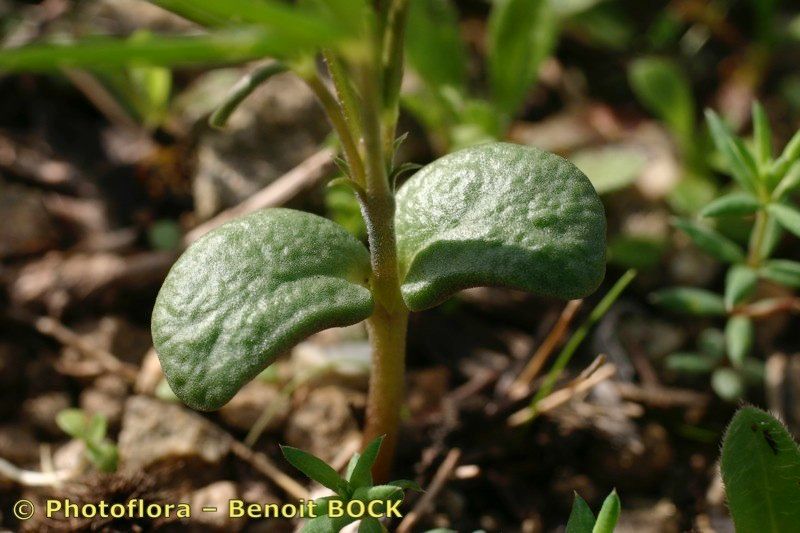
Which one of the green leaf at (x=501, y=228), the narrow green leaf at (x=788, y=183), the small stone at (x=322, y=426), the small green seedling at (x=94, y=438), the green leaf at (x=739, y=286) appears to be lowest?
the small stone at (x=322, y=426)

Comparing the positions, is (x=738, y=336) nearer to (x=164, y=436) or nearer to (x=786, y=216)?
(x=786, y=216)

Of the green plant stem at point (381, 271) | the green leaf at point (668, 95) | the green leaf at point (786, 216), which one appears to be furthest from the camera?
the green leaf at point (668, 95)

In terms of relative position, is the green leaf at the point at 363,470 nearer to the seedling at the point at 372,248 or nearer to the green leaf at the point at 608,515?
the seedling at the point at 372,248

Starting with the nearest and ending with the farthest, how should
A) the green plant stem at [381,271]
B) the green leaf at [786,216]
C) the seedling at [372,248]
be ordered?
1. the green plant stem at [381,271]
2. the seedling at [372,248]
3. the green leaf at [786,216]

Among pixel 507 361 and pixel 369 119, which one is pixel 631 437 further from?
pixel 369 119

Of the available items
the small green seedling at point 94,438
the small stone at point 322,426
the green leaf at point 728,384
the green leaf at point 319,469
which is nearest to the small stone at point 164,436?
the small green seedling at point 94,438

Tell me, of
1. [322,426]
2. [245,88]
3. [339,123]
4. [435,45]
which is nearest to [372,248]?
[339,123]

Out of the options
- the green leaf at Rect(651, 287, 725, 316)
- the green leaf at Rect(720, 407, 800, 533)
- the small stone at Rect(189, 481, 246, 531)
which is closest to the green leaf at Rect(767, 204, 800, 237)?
the green leaf at Rect(651, 287, 725, 316)

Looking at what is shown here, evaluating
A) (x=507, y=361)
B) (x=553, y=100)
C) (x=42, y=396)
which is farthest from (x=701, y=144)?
(x=42, y=396)
